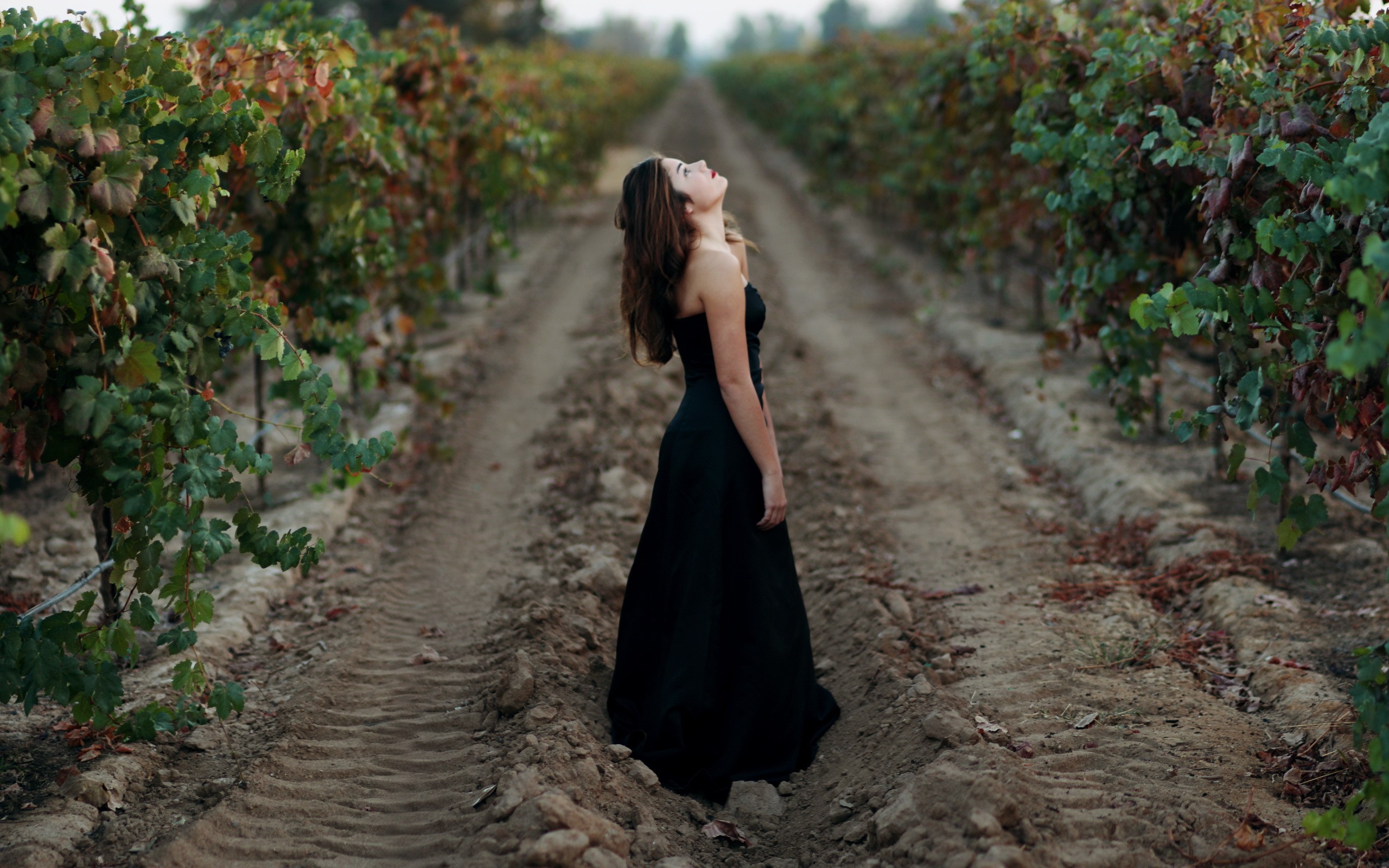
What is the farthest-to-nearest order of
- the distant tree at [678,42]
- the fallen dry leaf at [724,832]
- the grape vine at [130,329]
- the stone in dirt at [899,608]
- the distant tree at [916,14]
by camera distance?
1. the distant tree at [678,42]
2. the distant tree at [916,14]
3. the stone in dirt at [899,608]
4. the fallen dry leaf at [724,832]
5. the grape vine at [130,329]

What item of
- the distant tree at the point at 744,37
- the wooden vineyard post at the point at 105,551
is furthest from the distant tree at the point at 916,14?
the wooden vineyard post at the point at 105,551

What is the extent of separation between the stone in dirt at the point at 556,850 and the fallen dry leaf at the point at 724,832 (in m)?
0.62

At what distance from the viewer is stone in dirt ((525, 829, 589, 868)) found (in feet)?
8.67

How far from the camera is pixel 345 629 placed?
461 centimetres

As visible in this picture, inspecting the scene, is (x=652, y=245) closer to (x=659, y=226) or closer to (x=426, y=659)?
(x=659, y=226)

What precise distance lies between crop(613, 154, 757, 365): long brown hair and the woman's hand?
2.01 ft

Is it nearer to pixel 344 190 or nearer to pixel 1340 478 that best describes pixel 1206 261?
pixel 1340 478

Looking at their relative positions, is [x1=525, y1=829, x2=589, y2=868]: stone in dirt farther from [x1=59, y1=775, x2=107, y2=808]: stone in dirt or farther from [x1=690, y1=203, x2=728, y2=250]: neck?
[x1=690, y1=203, x2=728, y2=250]: neck

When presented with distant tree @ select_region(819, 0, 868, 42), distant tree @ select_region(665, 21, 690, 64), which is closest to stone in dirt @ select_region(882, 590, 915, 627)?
distant tree @ select_region(819, 0, 868, 42)

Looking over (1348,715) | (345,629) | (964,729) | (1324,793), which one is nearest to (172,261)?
(345,629)

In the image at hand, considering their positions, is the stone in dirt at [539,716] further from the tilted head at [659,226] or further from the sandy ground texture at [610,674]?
the tilted head at [659,226]

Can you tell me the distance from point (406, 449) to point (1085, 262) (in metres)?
4.60

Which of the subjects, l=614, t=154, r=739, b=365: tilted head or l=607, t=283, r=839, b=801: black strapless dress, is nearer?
l=614, t=154, r=739, b=365: tilted head

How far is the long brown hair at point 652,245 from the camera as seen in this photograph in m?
3.26
